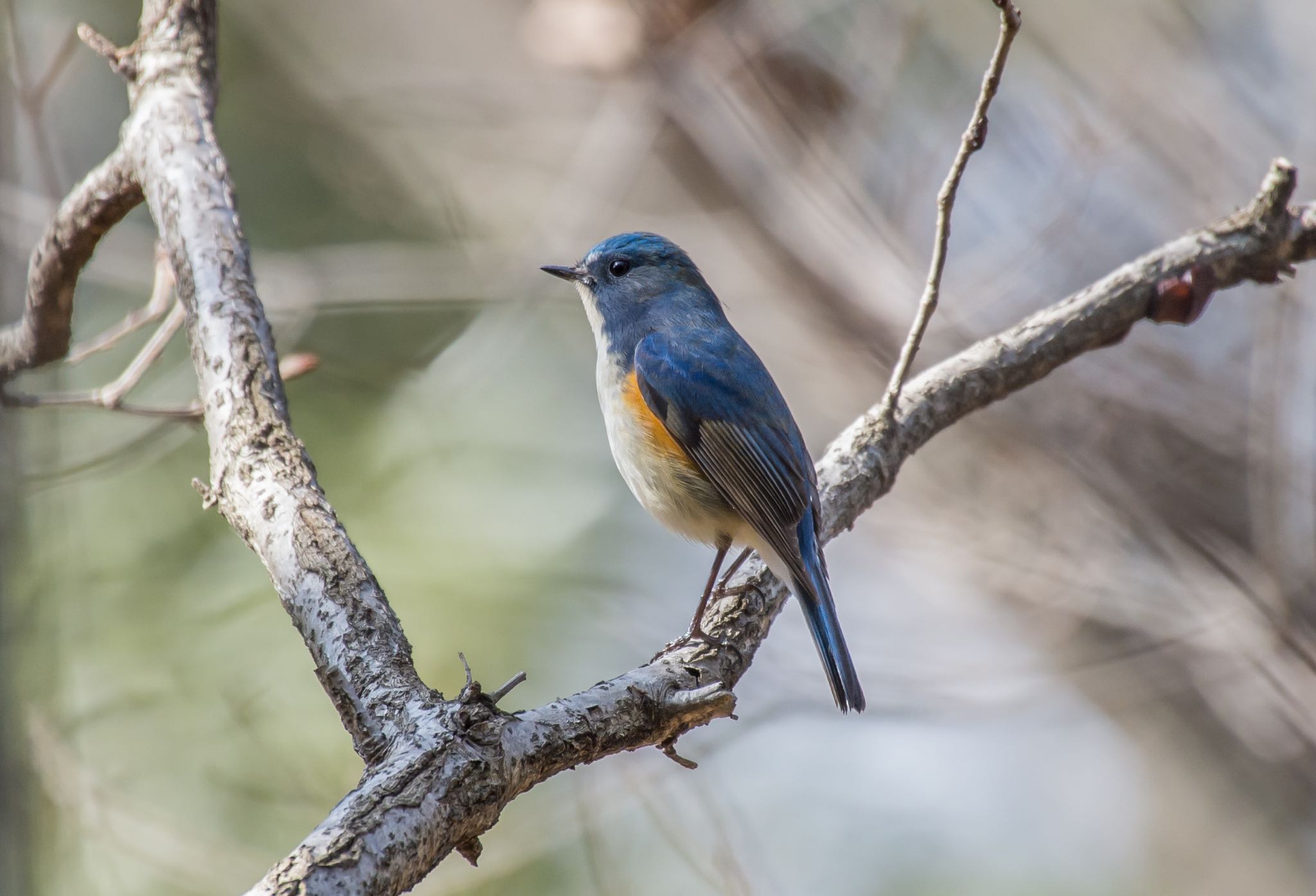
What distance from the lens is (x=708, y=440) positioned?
2.97m

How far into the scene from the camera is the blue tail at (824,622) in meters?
2.46

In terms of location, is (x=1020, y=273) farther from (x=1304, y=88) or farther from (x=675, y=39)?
(x=675, y=39)

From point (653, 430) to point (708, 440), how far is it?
0.15 metres

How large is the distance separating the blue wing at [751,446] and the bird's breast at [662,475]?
0.09ft

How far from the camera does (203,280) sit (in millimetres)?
2396

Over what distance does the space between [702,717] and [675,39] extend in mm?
4350

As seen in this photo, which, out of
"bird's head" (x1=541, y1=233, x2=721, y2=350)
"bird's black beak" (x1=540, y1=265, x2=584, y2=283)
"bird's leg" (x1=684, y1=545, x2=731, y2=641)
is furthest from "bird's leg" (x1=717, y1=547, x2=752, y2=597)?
"bird's black beak" (x1=540, y1=265, x2=584, y2=283)

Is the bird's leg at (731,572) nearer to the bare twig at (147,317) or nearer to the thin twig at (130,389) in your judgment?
the thin twig at (130,389)

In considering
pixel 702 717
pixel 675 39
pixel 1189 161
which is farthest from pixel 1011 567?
pixel 702 717

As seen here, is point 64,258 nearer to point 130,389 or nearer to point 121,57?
point 130,389

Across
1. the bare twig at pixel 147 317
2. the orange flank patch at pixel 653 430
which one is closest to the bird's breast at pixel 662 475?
the orange flank patch at pixel 653 430

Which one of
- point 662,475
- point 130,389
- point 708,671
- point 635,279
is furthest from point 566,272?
point 708,671

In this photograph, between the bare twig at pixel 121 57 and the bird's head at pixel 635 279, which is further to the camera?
the bird's head at pixel 635 279

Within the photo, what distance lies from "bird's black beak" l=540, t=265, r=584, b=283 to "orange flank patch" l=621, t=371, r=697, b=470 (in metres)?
0.62
